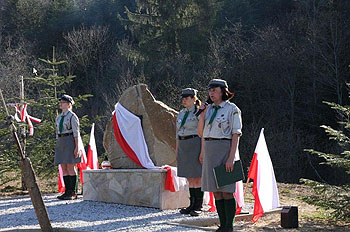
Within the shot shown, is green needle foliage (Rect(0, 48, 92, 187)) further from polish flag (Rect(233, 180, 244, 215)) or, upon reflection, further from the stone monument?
polish flag (Rect(233, 180, 244, 215))

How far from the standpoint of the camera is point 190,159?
856 centimetres

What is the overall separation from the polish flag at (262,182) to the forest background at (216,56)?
12200 millimetres

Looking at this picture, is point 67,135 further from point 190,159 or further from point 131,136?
point 190,159

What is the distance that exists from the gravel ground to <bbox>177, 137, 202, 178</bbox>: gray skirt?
2.00 ft

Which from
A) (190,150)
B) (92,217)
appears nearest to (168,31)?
(190,150)

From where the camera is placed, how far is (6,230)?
24.7ft

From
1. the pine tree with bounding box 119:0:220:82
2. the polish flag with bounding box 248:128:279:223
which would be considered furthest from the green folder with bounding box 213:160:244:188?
the pine tree with bounding box 119:0:220:82

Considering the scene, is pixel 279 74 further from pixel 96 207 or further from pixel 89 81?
pixel 96 207

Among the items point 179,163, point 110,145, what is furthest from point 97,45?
point 179,163

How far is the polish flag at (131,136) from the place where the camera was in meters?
9.87

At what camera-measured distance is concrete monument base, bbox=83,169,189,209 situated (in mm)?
9211

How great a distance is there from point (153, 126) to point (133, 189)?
115cm

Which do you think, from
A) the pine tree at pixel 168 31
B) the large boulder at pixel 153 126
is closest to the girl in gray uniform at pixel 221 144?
the large boulder at pixel 153 126

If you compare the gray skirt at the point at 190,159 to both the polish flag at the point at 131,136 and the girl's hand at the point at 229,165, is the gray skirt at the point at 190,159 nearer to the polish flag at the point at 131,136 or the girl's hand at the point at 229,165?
the polish flag at the point at 131,136
